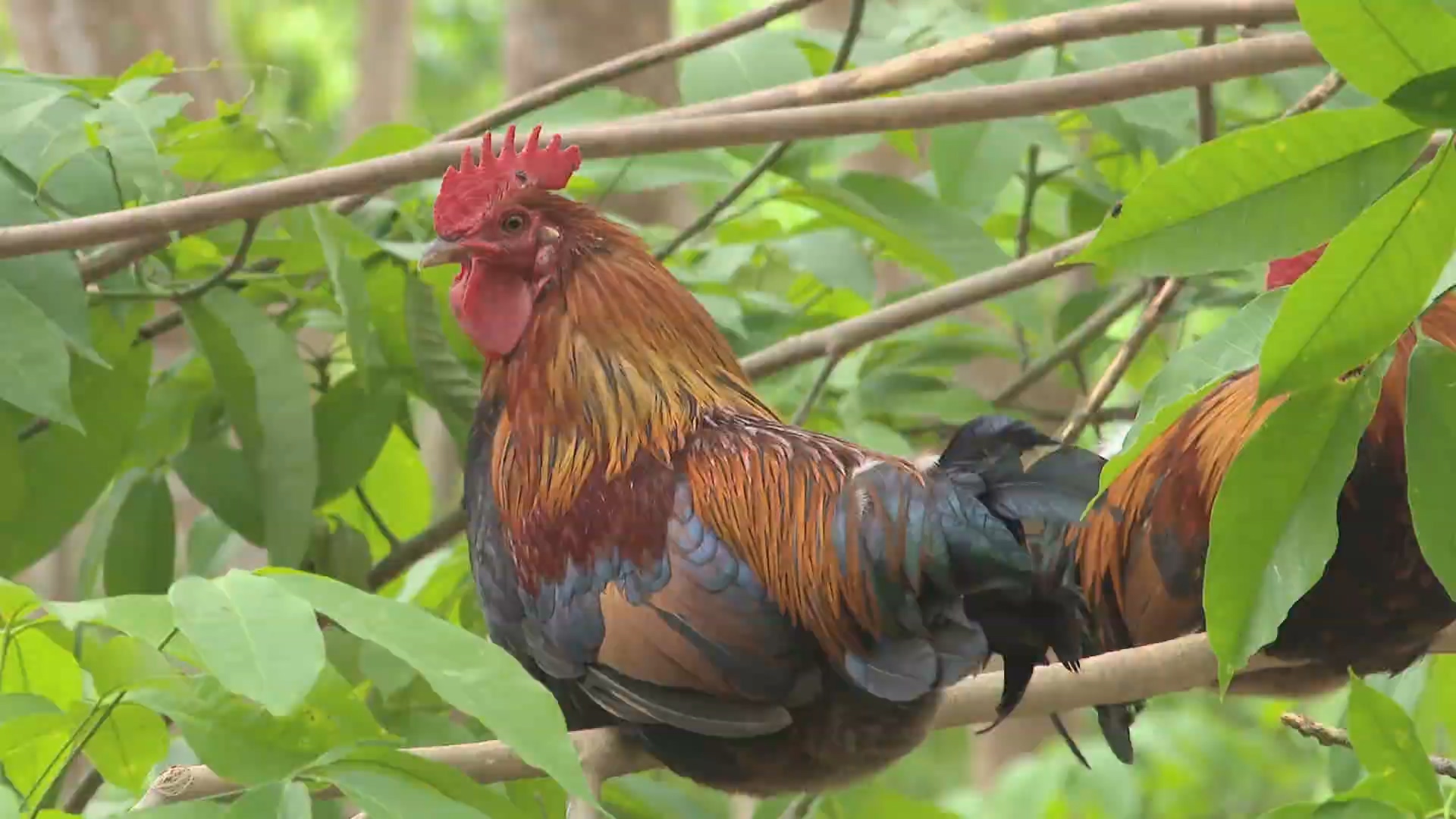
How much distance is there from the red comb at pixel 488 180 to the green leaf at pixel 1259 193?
80cm

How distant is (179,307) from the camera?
1.53 m

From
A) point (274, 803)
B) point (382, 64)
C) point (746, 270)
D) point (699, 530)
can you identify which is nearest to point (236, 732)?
point (274, 803)

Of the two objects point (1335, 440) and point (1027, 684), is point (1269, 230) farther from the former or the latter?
point (1027, 684)

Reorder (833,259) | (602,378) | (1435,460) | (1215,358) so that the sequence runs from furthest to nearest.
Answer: (833,259) → (602,378) → (1215,358) → (1435,460)

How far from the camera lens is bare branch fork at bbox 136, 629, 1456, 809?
37.5 inches

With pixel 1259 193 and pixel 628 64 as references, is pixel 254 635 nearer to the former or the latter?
pixel 1259 193

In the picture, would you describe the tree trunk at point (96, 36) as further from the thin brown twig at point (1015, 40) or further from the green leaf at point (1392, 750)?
the green leaf at point (1392, 750)

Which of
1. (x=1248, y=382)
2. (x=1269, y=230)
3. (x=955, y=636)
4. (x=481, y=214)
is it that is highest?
(x=1269, y=230)

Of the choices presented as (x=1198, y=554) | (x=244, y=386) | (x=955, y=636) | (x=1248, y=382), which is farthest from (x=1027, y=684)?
(x=244, y=386)

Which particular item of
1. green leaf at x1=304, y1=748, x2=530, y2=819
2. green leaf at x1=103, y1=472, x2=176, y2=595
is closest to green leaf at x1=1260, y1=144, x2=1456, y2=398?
green leaf at x1=304, y1=748, x2=530, y2=819

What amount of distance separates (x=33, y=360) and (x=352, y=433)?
0.44 meters

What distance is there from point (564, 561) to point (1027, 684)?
387mm

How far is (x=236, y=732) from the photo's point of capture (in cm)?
85

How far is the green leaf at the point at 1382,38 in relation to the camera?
57 centimetres
